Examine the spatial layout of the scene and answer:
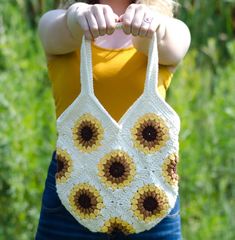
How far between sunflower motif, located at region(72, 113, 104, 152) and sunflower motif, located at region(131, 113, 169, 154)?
0.26 ft

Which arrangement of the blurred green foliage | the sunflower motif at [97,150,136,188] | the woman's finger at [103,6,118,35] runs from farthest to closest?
1. the blurred green foliage
2. the sunflower motif at [97,150,136,188]
3. the woman's finger at [103,6,118,35]

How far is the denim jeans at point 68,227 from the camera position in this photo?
2.12 m

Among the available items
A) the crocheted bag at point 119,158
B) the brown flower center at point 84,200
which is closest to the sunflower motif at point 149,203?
the crocheted bag at point 119,158

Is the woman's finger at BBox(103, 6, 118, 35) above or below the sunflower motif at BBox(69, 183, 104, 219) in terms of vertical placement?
above

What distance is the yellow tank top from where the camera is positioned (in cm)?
212

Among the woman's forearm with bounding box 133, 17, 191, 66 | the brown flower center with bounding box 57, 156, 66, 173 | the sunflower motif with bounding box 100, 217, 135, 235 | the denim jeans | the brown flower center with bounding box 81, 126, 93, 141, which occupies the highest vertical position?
the woman's forearm with bounding box 133, 17, 191, 66

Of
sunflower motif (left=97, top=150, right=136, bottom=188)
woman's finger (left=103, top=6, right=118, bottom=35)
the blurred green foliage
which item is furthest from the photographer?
the blurred green foliage

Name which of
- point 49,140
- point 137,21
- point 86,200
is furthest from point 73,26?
point 49,140

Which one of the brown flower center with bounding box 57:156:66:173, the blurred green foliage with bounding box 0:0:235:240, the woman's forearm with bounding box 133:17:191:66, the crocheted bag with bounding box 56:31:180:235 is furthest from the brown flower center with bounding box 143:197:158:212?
the blurred green foliage with bounding box 0:0:235:240

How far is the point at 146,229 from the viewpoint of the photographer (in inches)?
82.4

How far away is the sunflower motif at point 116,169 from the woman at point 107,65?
12cm

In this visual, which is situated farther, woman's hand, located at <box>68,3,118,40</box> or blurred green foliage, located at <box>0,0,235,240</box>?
blurred green foliage, located at <box>0,0,235,240</box>

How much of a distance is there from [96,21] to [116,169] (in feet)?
1.12

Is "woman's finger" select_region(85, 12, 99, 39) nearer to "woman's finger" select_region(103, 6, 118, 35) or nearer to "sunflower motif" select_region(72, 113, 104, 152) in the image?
"woman's finger" select_region(103, 6, 118, 35)
